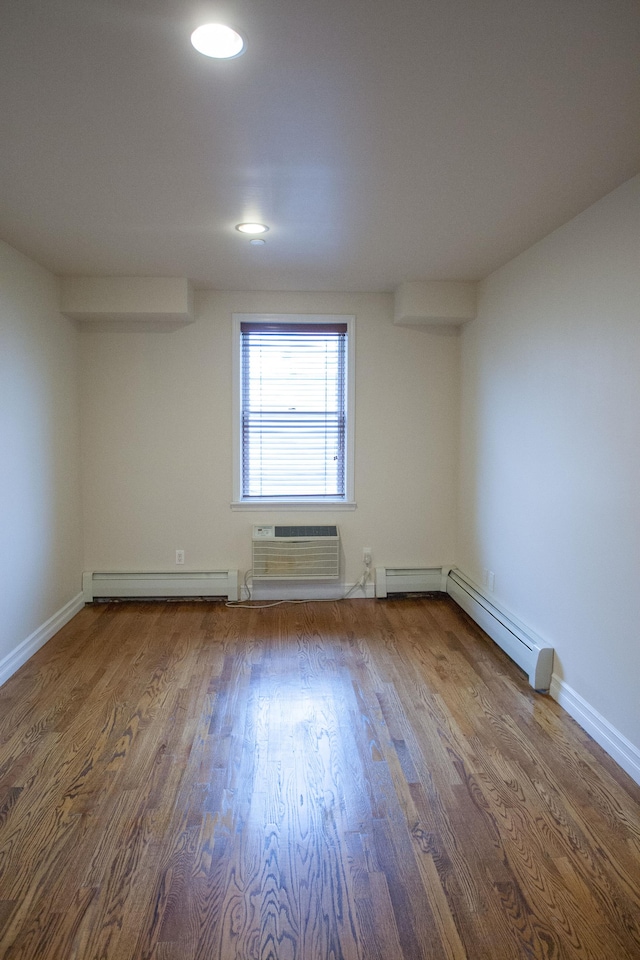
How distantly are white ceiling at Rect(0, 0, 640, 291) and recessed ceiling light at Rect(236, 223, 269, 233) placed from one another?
82 millimetres

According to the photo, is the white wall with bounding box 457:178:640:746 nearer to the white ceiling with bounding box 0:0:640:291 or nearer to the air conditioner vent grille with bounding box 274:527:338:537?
the white ceiling with bounding box 0:0:640:291

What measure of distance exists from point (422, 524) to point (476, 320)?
1.66 meters

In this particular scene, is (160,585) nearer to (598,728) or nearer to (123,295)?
(123,295)

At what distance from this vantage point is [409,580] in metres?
4.78

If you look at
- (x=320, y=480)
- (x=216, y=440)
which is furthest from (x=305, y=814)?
(x=216, y=440)

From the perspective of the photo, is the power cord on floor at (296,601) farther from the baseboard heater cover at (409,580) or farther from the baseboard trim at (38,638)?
the baseboard trim at (38,638)

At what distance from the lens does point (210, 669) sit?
342cm

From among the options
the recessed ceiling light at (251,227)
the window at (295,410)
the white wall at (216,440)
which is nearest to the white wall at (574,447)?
the white wall at (216,440)

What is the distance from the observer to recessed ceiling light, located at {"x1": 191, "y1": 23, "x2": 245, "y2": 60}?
152 cm

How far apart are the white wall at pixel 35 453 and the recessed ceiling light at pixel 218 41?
86.7 inches

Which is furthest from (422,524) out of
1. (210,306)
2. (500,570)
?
(210,306)

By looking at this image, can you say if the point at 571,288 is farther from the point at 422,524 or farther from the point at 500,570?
the point at 422,524

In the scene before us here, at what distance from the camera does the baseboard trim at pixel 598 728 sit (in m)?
2.39

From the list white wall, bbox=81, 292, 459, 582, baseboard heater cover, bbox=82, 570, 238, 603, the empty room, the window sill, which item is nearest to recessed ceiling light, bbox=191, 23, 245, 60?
the empty room
